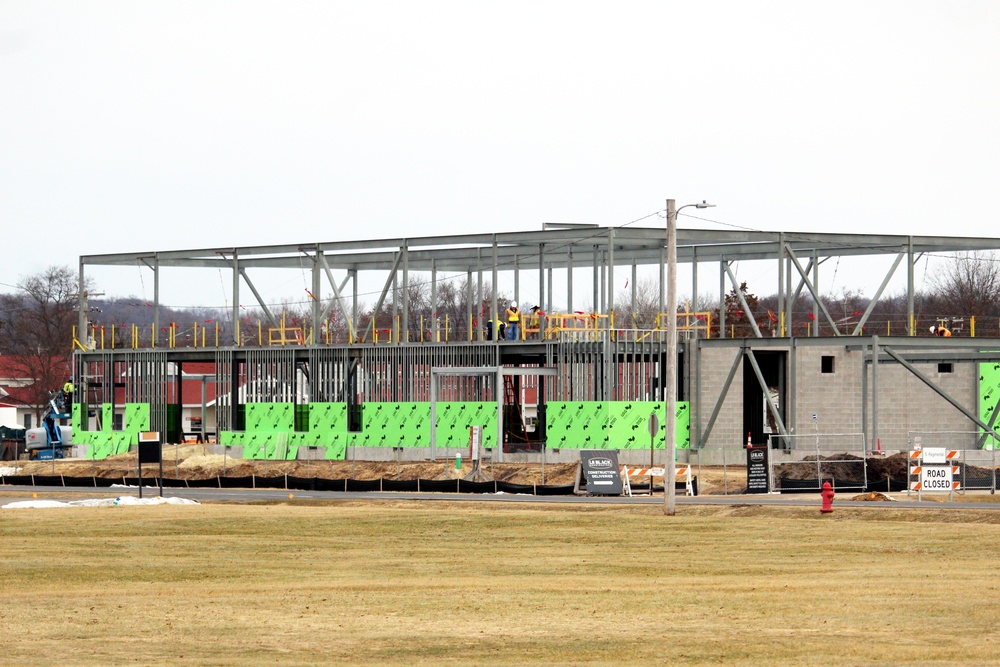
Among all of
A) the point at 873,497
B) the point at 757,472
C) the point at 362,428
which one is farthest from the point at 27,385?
the point at 873,497

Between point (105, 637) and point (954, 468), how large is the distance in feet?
103

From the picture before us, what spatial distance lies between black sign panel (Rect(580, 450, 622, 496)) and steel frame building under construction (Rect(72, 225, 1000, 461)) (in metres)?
10.7

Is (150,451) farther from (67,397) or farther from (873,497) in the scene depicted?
(67,397)

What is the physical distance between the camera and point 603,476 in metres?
50.2

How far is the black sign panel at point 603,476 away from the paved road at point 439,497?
90 cm

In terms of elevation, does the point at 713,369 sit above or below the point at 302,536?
above

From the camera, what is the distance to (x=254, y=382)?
→ 7625cm

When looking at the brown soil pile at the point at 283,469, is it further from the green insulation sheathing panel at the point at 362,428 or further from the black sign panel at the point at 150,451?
the black sign panel at the point at 150,451

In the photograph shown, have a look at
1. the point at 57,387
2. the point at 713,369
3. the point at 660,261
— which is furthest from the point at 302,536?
the point at 57,387

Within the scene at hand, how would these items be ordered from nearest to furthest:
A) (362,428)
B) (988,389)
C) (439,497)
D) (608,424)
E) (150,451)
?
1. (150,451)
2. (439,497)
3. (608,424)
4. (988,389)
5. (362,428)

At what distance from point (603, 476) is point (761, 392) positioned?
60.8 ft

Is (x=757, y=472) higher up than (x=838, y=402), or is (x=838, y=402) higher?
(x=838, y=402)

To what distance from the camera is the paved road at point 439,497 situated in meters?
43.1

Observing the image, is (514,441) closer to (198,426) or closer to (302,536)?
(302,536)
